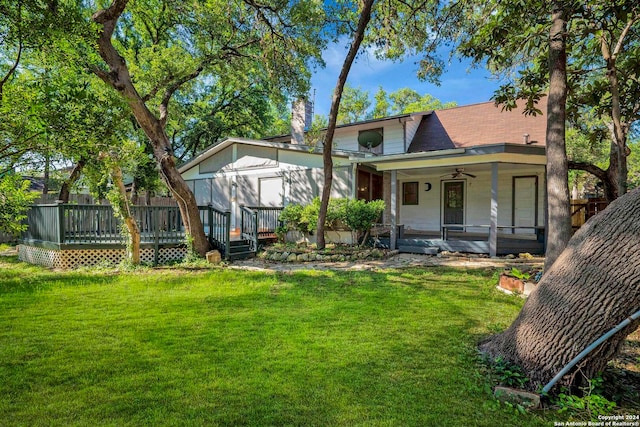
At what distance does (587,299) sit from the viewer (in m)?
2.27

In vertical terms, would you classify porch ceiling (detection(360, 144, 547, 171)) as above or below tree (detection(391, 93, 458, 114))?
below

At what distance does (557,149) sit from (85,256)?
9.93 metres

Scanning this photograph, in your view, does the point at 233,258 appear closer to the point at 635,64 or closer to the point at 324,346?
the point at 324,346

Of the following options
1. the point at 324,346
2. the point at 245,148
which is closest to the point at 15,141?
the point at 324,346

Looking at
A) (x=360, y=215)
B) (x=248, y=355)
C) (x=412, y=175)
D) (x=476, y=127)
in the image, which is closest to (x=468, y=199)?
(x=412, y=175)

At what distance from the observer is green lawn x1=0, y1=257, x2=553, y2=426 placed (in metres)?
2.28

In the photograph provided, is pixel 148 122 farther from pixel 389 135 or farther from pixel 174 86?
pixel 389 135

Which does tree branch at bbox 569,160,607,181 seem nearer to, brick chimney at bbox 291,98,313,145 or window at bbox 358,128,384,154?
window at bbox 358,128,384,154

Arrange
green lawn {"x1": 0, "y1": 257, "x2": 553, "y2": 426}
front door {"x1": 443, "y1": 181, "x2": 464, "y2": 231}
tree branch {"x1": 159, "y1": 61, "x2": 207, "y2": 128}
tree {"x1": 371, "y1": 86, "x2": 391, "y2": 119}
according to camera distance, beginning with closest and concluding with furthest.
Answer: green lawn {"x1": 0, "y1": 257, "x2": 553, "y2": 426} < tree branch {"x1": 159, "y1": 61, "x2": 207, "y2": 128} < front door {"x1": 443, "y1": 181, "x2": 464, "y2": 231} < tree {"x1": 371, "y1": 86, "x2": 391, "y2": 119}

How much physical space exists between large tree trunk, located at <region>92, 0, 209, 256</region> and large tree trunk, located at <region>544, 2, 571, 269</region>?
24.9 feet

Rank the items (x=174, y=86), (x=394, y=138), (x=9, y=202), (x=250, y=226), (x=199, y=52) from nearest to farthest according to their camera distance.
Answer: (x=9, y=202) → (x=250, y=226) → (x=174, y=86) → (x=199, y=52) → (x=394, y=138)

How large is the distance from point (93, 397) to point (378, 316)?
3.05 m

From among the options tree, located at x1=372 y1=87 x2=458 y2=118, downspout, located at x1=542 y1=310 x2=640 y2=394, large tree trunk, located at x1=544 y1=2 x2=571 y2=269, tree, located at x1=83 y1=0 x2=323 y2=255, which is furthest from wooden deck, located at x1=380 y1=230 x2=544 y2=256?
tree, located at x1=372 y1=87 x2=458 y2=118

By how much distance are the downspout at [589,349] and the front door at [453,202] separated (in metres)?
11.0
